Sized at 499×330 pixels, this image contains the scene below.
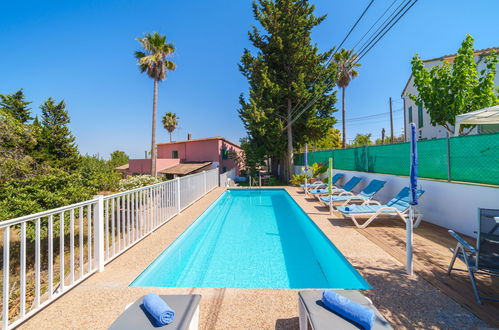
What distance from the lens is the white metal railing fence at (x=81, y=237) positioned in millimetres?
2179

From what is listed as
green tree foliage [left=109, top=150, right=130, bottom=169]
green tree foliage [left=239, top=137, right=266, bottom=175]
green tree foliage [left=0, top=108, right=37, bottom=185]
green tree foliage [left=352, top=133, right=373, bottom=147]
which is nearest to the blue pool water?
green tree foliage [left=239, top=137, right=266, bottom=175]

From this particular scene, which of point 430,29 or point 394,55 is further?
point 394,55

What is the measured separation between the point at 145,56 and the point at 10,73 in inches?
711

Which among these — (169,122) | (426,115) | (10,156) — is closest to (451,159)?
(426,115)

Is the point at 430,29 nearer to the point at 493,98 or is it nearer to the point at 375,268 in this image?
the point at 493,98

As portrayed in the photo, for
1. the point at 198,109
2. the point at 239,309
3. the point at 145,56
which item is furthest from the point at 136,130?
the point at 239,309

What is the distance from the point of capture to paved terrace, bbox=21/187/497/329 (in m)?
2.19

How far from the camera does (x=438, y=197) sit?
554 cm

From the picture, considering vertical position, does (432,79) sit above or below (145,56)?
below

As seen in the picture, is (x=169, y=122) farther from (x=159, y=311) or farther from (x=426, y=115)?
(x=159, y=311)

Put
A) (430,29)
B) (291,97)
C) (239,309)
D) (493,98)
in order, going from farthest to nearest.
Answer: (291,97) < (493,98) < (430,29) < (239,309)

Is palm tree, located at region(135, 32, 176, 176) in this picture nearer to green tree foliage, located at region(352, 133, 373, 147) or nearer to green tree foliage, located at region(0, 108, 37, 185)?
green tree foliage, located at region(0, 108, 37, 185)

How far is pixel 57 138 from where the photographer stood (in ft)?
78.9

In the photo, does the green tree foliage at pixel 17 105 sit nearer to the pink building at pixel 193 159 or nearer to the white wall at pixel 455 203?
the pink building at pixel 193 159
